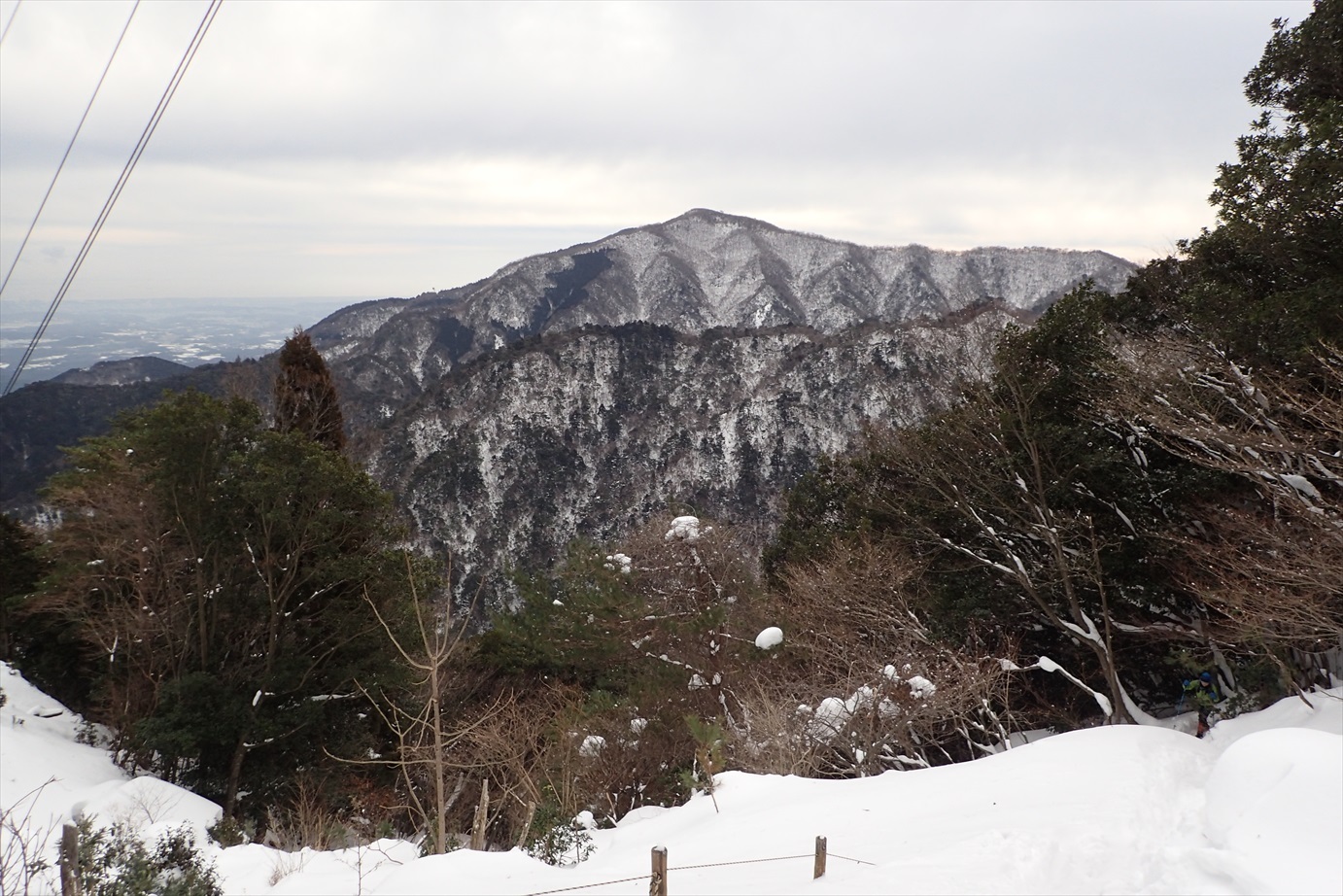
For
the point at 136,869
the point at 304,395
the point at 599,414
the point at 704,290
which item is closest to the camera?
the point at 136,869

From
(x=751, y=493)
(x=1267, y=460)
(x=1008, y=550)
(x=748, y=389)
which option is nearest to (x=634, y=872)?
(x=1008, y=550)

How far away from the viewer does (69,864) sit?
4977 millimetres

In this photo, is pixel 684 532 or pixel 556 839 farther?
pixel 684 532

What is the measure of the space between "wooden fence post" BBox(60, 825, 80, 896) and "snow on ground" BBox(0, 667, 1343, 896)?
2.06 meters

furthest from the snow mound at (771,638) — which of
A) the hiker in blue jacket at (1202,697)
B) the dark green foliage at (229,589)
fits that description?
the dark green foliage at (229,589)

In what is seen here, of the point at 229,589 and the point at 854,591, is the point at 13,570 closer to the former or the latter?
the point at 229,589

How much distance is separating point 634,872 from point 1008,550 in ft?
27.9

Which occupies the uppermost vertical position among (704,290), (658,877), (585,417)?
(704,290)

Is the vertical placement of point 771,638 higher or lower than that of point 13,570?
lower

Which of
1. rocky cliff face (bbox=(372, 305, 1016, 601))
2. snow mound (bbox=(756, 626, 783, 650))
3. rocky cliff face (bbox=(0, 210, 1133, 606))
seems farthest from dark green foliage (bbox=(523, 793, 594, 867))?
rocky cliff face (bbox=(372, 305, 1016, 601))

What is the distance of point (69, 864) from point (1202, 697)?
12.1 meters

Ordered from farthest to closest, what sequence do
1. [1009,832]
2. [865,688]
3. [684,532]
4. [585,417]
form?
[585,417], [684,532], [865,688], [1009,832]

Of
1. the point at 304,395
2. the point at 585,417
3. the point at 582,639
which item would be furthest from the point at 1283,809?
the point at 585,417

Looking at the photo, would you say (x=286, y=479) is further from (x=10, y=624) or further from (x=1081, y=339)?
(x=1081, y=339)
